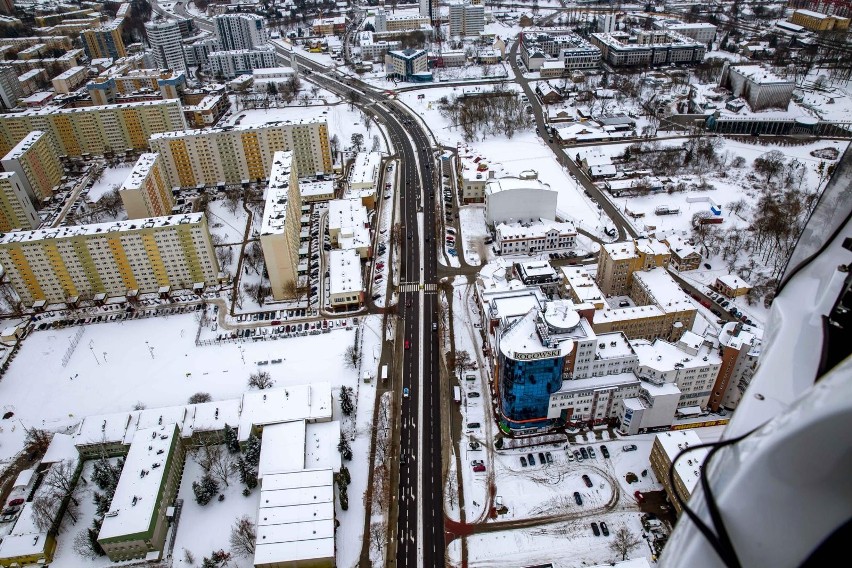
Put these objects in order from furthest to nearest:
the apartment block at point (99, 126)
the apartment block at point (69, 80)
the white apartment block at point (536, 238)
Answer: the apartment block at point (69, 80) < the apartment block at point (99, 126) < the white apartment block at point (536, 238)

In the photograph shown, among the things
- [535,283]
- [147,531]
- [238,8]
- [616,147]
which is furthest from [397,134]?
[238,8]

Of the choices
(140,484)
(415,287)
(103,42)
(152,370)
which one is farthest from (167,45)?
(140,484)

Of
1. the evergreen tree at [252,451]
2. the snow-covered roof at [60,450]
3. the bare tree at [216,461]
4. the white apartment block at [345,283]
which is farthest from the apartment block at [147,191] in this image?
the evergreen tree at [252,451]

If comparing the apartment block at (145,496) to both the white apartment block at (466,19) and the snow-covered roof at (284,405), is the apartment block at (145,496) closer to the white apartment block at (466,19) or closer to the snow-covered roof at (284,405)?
the snow-covered roof at (284,405)

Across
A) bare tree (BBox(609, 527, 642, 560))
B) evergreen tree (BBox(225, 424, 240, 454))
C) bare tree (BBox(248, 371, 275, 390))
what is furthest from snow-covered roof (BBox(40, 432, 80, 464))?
bare tree (BBox(609, 527, 642, 560))

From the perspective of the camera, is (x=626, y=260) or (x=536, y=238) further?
(x=536, y=238)

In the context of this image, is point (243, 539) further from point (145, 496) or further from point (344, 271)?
point (344, 271)
